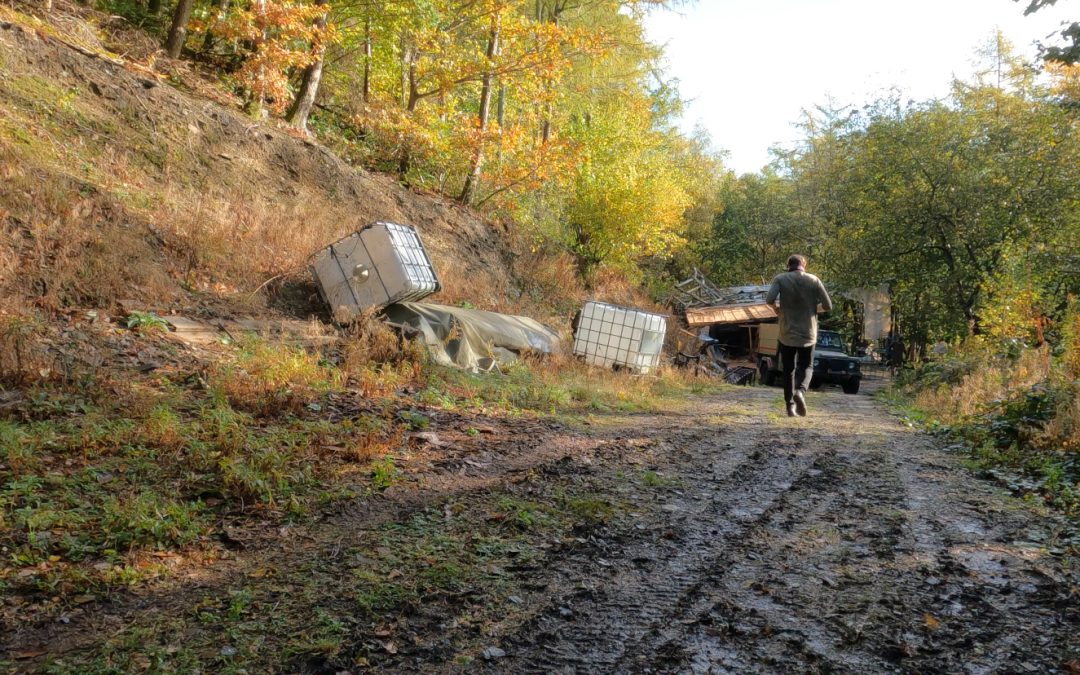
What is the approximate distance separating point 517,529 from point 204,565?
5.64ft

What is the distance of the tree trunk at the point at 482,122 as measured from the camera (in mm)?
17062

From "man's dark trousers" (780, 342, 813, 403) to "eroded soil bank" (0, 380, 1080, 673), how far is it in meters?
3.40

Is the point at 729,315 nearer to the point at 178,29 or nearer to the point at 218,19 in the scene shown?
the point at 218,19

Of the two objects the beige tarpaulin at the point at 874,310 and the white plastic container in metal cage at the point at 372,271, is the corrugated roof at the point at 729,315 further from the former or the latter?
the white plastic container in metal cage at the point at 372,271

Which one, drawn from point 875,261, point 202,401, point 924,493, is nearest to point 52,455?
point 202,401

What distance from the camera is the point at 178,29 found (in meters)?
14.0

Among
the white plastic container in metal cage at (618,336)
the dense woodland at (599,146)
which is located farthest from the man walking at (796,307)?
the dense woodland at (599,146)

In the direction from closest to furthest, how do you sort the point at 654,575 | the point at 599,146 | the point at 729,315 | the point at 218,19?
Result: the point at 654,575
the point at 218,19
the point at 729,315
the point at 599,146

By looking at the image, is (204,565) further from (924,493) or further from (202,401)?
(924,493)

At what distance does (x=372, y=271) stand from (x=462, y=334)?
1.66 m

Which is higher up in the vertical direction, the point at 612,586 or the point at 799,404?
the point at 799,404

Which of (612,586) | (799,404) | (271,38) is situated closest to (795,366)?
(799,404)

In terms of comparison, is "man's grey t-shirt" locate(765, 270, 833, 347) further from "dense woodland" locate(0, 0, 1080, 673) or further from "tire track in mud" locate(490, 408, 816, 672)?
"tire track in mud" locate(490, 408, 816, 672)

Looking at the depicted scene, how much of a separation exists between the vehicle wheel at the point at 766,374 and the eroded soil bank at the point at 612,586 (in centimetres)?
1631
